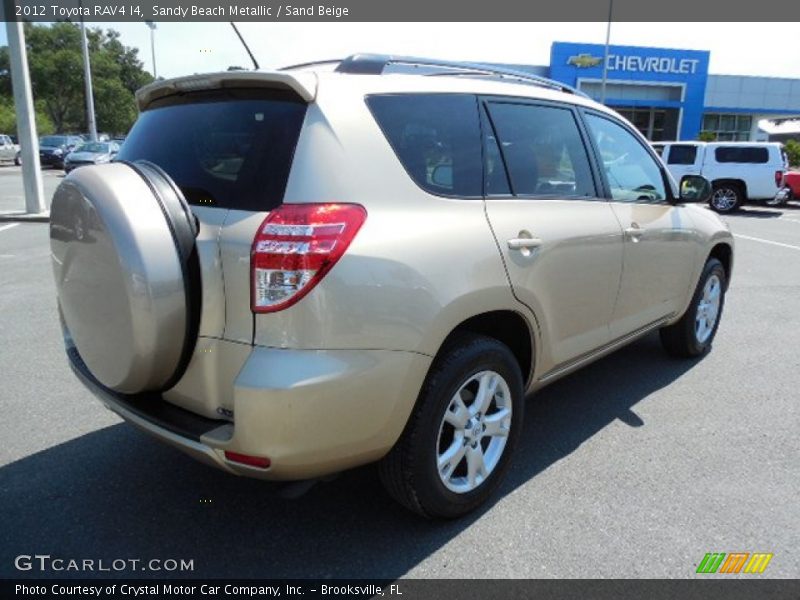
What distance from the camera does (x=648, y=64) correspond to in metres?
37.8

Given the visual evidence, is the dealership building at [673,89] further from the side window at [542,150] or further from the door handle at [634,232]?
the side window at [542,150]

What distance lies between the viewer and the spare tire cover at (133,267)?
2.07m

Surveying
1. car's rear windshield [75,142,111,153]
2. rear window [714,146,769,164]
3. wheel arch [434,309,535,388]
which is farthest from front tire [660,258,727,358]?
car's rear windshield [75,142,111,153]

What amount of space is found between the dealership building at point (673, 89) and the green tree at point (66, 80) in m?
41.3

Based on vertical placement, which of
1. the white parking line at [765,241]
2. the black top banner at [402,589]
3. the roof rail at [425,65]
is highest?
the roof rail at [425,65]

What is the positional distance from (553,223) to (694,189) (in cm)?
197

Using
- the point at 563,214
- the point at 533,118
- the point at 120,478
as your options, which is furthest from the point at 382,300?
the point at 120,478

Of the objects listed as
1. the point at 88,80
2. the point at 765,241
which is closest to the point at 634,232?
the point at 765,241

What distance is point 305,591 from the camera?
228 cm

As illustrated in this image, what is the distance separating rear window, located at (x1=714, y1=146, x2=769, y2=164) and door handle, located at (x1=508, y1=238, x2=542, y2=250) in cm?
1737

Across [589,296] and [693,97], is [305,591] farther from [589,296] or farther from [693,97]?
[693,97]

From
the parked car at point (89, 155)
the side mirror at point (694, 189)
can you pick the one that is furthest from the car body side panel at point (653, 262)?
the parked car at point (89, 155)

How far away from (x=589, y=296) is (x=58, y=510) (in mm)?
2708

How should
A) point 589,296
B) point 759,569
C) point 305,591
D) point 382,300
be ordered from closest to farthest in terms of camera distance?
1. point 382,300
2. point 305,591
3. point 759,569
4. point 589,296
